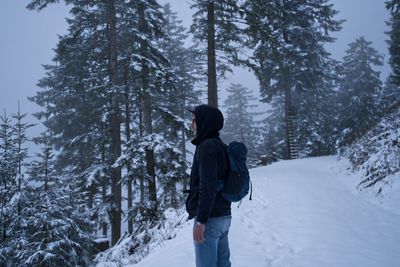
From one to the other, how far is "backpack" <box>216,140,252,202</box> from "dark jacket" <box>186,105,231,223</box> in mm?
64

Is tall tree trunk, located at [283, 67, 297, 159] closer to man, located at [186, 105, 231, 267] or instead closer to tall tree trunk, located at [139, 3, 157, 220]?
tall tree trunk, located at [139, 3, 157, 220]

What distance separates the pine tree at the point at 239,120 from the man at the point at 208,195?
137 feet

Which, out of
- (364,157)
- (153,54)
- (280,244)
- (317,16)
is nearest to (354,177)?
(364,157)

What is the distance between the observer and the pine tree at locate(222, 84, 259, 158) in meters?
45.8

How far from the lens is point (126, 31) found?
522 inches

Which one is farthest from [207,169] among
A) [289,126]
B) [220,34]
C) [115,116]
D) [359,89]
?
[359,89]

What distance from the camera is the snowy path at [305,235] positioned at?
4.93 metres

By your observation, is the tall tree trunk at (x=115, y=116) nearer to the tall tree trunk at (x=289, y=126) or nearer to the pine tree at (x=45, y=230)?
the pine tree at (x=45, y=230)

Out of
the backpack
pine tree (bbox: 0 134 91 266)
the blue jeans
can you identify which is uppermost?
the backpack

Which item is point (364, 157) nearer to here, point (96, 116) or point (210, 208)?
point (210, 208)

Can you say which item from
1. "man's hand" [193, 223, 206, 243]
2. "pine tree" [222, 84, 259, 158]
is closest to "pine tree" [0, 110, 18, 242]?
"man's hand" [193, 223, 206, 243]

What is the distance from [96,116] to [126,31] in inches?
198

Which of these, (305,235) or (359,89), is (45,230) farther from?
(359,89)

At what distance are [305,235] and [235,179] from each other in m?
3.52
